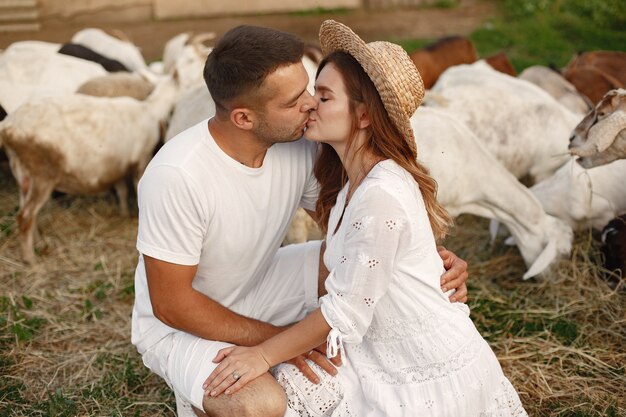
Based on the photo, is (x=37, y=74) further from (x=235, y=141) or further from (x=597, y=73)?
(x=597, y=73)

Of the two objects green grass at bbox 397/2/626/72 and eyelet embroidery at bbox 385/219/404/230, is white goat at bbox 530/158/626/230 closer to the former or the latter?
eyelet embroidery at bbox 385/219/404/230

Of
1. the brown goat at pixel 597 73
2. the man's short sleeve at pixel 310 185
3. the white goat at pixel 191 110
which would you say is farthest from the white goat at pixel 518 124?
the man's short sleeve at pixel 310 185

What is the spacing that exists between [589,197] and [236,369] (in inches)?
122

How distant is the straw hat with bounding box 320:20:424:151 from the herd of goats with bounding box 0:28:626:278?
1.71 meters

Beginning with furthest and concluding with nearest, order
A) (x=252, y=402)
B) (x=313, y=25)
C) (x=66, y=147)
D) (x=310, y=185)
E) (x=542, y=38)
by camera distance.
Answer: (x=313, y=25), (x=542, y=38), (x=66, y=147), (x=310, y=185), (x=252, y=402)

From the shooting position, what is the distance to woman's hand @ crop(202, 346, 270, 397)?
2762mm

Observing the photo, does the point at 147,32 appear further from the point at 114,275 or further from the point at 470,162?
the point at 470,162

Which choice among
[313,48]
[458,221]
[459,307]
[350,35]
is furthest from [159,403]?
[313,48]

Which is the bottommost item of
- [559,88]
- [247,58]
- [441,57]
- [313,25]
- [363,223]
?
[313,25]

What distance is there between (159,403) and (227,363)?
1.00 m

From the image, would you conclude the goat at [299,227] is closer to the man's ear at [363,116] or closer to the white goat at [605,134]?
the white goat at [605,134]

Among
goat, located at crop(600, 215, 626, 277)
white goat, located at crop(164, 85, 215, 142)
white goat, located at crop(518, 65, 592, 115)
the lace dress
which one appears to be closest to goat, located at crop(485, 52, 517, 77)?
white goat, located at crop(518, 65, 592, 115)

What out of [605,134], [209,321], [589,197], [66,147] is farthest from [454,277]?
[66,147]

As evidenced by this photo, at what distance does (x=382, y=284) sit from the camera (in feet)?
8.60
